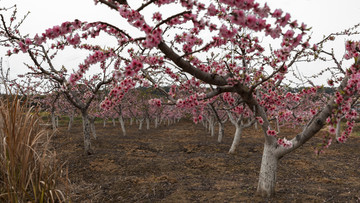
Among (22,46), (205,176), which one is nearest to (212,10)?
(22,46)

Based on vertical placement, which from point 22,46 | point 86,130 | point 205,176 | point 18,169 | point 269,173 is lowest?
point 205,176

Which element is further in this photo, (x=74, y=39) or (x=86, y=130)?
(x=86, y=130)

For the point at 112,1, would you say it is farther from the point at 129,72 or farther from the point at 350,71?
the point at 350,71

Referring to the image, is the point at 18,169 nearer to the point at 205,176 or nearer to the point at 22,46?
the point at 22,46

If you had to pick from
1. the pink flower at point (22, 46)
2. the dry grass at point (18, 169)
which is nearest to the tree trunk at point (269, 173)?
the dry grass at point (18, 169)

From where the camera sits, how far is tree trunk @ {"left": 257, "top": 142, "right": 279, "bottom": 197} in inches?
185

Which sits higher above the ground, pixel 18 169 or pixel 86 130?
pixel 86 130

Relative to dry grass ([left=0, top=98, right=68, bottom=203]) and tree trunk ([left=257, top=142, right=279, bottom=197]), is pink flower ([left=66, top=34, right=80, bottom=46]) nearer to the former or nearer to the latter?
dry grass ([left=0, top=98, right=68, bottom=203])

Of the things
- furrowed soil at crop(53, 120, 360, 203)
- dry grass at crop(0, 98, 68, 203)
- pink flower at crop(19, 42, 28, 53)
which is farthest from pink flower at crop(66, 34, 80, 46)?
furrowed soil at crop(53, 120, 360, 203)

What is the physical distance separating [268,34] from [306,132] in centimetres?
215

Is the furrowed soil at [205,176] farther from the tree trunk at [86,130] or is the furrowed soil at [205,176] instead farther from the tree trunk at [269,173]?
the tree trunk at [86,130]

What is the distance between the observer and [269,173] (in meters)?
4.70

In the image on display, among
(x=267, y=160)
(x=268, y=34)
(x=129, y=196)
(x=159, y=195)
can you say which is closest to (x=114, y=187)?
(x=129, y=196)

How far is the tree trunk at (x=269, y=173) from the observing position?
469 centimetres
